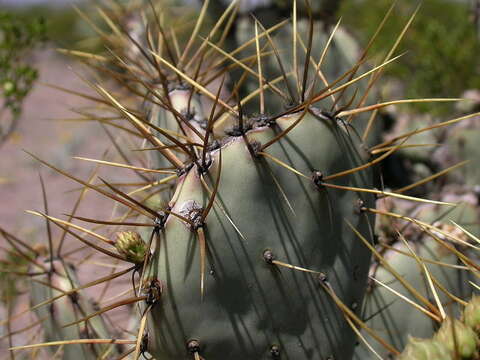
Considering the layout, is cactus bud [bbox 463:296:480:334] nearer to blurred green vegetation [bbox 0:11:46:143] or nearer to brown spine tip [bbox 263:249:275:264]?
brown spine tip [bbox 263:249:275:264]

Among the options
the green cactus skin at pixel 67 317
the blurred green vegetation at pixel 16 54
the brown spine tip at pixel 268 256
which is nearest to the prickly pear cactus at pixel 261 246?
the brown spine tip at pixel 268 256

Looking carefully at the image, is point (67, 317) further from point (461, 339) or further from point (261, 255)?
point (461, 339)

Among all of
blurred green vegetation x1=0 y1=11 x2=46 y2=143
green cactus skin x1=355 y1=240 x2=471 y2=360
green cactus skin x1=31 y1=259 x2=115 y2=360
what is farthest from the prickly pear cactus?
blurred green vegetation x1=0 y1=11 x2=46 y2=143

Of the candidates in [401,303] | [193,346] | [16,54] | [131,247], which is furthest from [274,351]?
[16,54]

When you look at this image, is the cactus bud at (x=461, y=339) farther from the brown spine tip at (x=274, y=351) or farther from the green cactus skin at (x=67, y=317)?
the green cactus skin at (x=67, y=317)

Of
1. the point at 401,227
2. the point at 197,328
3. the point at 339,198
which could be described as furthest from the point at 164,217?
the point at 401,227

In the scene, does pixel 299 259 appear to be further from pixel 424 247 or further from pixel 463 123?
pixel 463 123
